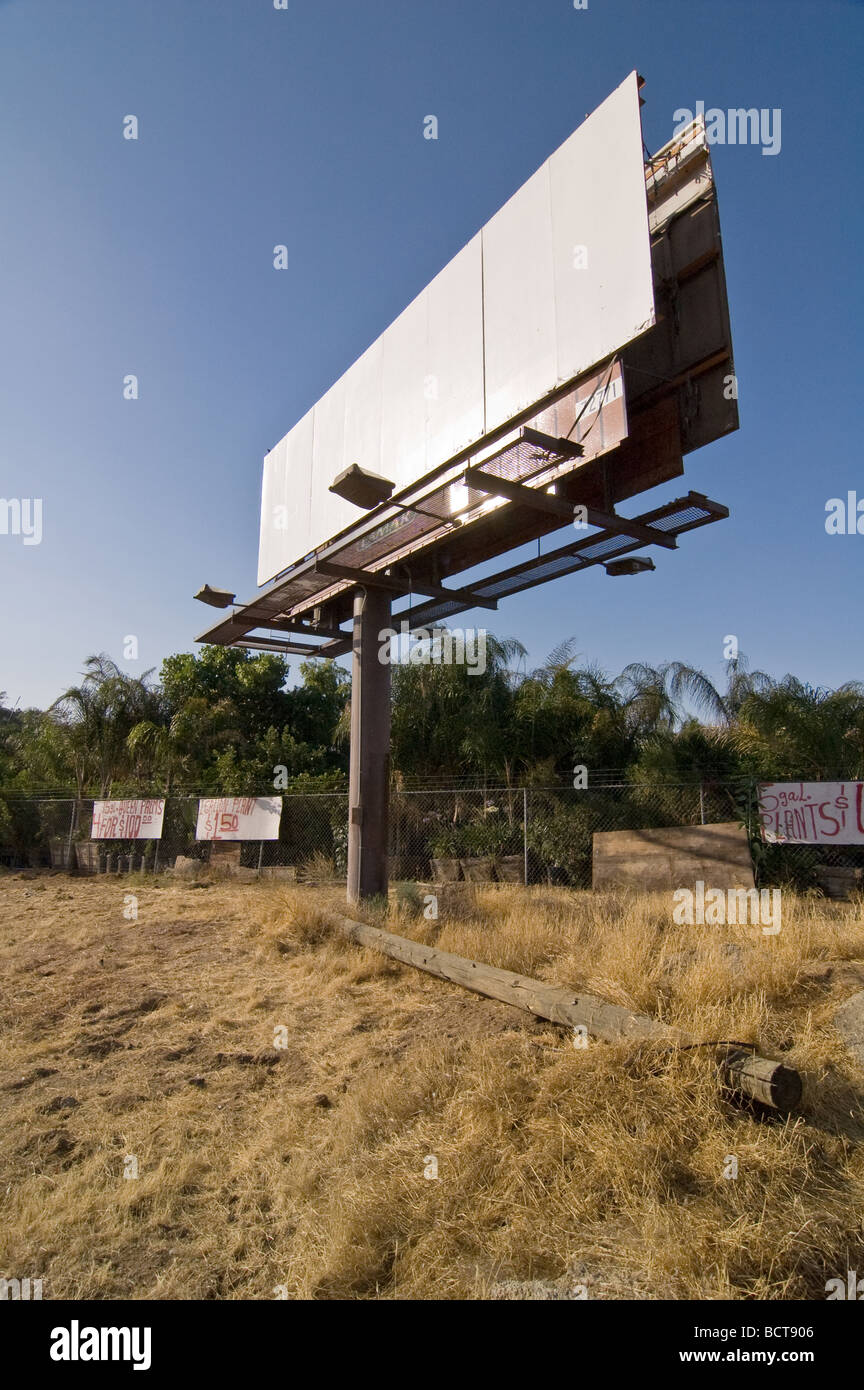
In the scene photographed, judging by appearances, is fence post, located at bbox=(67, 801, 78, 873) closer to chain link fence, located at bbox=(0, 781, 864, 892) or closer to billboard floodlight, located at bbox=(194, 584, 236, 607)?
chain link fence, located at bbox=(0, 781, 864, 892)

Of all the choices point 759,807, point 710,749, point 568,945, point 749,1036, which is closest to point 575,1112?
point 749,1036

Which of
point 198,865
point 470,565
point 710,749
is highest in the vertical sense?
point 470,565

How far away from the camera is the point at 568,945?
255 inches

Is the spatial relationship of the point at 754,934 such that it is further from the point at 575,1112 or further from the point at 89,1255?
the point at 89,1255

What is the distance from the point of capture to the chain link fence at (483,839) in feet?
32.7

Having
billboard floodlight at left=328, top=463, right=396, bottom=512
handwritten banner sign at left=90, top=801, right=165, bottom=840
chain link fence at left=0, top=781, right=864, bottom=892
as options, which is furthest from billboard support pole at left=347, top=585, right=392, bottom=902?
handwritten banner sign at left=90, top=801, right=165, bottom=840

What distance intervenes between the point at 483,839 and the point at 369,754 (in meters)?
4.53

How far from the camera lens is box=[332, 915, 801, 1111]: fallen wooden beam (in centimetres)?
350

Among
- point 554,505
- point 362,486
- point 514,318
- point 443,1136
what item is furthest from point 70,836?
point 443,1136

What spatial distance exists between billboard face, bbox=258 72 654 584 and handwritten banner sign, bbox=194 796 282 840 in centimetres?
669

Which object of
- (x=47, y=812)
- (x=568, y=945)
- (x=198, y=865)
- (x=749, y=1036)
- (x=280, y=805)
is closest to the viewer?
(x=749, y=1036)

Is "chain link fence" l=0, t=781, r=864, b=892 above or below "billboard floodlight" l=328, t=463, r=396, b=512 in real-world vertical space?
below

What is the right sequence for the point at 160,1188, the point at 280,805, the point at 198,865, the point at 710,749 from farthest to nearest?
the point at 198,865, the point at 280,805, the point at 710,749, the point at 160,1188
